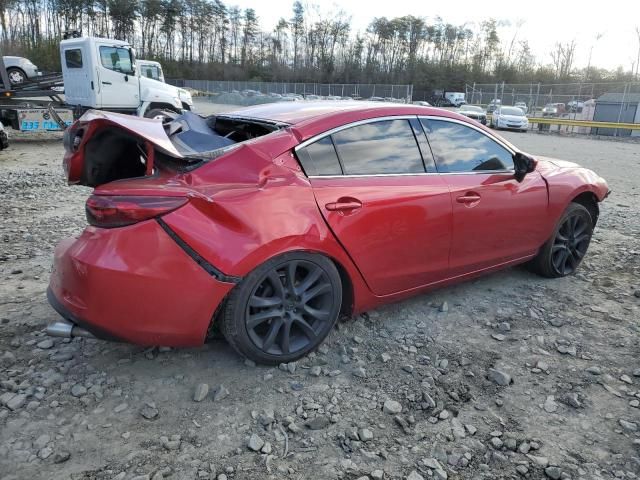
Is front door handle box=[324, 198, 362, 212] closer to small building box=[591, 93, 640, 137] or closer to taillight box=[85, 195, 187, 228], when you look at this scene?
taillight box=[85, 195, 187, 228]

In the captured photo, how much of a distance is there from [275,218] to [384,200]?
782mm

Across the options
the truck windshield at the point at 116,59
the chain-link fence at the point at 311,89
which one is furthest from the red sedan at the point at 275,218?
the chain-link fence at the point at 311,89

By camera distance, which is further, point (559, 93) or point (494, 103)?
point (494, 103)

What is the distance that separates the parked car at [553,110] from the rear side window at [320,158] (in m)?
33.5

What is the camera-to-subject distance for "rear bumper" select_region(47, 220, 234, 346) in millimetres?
2520

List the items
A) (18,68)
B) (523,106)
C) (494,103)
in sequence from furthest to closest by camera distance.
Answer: (494,103)
(523,106)
(18,68)

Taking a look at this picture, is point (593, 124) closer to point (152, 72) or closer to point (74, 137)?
point (152, 72)

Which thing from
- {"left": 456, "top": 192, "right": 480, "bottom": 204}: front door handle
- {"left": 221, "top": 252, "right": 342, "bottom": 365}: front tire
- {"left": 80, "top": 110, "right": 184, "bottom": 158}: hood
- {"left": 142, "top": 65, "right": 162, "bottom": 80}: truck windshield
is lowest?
{"left": 221, "top": 252, "right": 342, "bottom": 365}: front tire

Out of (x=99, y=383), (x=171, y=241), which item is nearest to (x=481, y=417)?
(x=171, y=241)

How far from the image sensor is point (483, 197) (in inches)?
144

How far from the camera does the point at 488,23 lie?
83.8 metres

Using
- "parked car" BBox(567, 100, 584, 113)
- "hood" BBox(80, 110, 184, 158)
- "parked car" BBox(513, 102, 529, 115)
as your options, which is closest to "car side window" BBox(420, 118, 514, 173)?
"hood" BBox(80, 110, 184, 158)

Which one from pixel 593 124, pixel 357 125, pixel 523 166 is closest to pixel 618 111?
pixel 593 124

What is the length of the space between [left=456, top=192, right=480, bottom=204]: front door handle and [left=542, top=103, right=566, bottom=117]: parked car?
3265 centimetres
